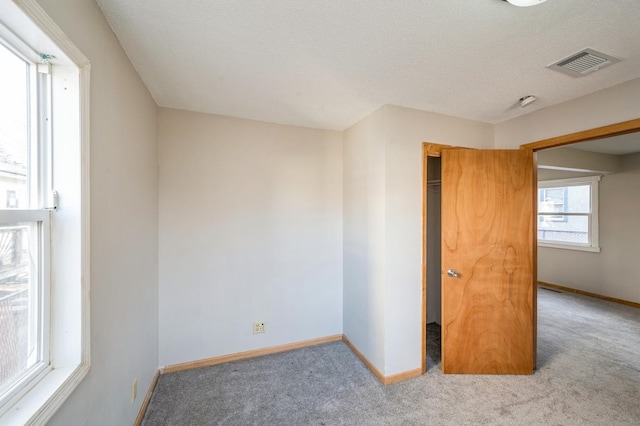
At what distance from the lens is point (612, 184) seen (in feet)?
14.0

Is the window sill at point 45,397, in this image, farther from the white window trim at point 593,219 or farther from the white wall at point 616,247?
the white window trim at point 593,219

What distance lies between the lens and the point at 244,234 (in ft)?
8.19

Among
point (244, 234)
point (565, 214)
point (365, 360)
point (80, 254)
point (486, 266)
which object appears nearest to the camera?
point (80, 254)

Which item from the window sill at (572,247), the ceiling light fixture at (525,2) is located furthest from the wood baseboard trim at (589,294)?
the ceiling light fixture at (525,2)

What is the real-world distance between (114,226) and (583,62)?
116 inches

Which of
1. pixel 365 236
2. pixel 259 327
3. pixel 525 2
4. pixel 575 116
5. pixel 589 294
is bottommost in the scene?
pixel 589 294

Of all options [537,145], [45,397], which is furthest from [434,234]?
[45,397]

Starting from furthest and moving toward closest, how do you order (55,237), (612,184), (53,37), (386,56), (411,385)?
(612,184), (411,385), (386,56), (55,237), (53,37)

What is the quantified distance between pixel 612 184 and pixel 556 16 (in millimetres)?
4913

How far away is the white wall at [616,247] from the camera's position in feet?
13.1

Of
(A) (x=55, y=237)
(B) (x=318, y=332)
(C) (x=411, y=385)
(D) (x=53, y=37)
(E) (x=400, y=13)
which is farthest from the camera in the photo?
(B) (x=318, y=332)

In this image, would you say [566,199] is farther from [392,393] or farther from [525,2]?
[525,2]

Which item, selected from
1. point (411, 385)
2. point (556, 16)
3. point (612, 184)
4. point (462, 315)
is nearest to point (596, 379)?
point (462, 315)

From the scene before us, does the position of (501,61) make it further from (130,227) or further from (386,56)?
(130,227)
